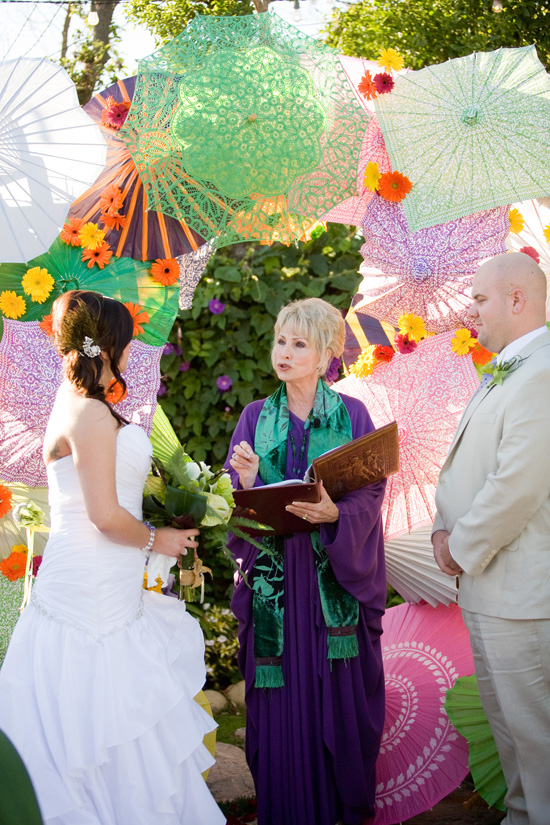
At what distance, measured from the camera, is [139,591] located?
3105mm

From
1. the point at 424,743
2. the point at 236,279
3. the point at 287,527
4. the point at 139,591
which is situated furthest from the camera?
the point at 236,279

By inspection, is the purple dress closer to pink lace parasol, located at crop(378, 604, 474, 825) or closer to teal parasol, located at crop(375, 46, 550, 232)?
pink lace parasol, located at crop(378, 604, 474, 825)

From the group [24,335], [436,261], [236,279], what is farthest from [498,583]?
[236,279]

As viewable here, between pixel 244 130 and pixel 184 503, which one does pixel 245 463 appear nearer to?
pixel 184 503

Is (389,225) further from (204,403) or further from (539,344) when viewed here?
(204,403)

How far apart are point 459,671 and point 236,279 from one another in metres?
2.83

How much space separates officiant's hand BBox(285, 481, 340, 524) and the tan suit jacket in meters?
0.50

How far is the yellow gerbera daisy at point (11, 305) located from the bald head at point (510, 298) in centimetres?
199

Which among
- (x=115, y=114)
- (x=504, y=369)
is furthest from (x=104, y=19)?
(x=504, y=369)

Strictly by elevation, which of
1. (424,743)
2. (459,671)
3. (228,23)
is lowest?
(424,743)

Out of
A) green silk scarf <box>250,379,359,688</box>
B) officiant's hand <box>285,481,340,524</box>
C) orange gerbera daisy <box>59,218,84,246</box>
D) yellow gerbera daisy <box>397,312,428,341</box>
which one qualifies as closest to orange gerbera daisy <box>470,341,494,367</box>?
yellow gerbera daisy <box>397,312,428,341</box>

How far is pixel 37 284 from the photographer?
12.7 feet

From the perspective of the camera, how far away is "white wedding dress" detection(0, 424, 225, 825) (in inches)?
110

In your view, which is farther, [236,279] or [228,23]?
[236,279]
